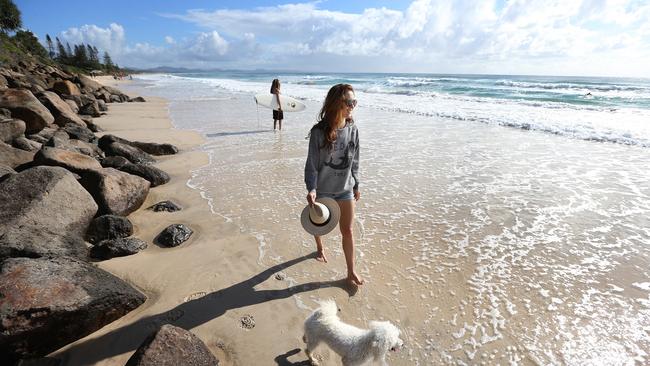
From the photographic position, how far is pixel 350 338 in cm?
248

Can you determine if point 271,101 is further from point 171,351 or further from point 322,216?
point 171,351

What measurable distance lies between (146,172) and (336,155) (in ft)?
14.9

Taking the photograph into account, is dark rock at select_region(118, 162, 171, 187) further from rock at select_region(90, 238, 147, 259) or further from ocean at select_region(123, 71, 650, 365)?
rock at select_region(90, 238, 147, 259)

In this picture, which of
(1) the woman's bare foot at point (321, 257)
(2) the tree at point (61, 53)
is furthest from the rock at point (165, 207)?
(2) the tree at point (61, 53)

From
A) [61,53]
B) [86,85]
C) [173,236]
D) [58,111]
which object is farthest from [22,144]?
[61,53]

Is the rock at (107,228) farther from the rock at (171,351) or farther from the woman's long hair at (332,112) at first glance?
the woman's long hair at (332,112)

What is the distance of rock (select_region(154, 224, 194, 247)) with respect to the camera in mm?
4305

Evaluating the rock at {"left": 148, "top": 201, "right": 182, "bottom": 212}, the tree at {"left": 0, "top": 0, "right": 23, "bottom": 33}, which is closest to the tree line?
the tree at {"left": 0, "top": 0, "right": 23, "bottom": 33}

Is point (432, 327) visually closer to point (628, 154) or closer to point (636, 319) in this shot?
point (636, 319)

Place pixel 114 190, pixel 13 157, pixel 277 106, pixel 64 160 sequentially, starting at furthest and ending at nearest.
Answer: pixel 277 106
pixel 13 157
pixel 64 160
pixel 114 190

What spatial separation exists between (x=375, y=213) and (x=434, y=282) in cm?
183

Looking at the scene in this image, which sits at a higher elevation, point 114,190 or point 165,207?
point 114,190

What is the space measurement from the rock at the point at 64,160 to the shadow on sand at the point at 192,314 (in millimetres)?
3116

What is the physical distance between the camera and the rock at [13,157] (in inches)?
216
